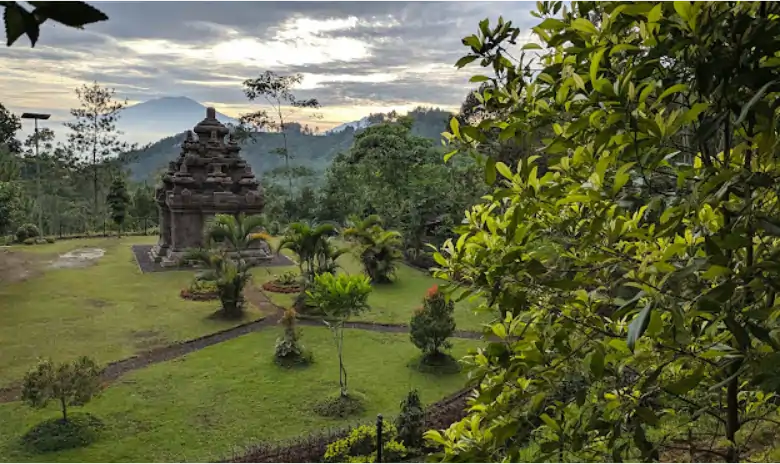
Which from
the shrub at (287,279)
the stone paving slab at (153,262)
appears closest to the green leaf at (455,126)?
the shrub at (287,279)

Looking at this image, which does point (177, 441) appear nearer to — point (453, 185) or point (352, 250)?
point (352, 250)

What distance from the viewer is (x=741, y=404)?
6.33 feet

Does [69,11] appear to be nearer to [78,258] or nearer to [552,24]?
[552,24]

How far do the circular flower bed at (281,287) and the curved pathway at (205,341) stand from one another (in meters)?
0.60

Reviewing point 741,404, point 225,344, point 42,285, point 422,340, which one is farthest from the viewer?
point 42,285

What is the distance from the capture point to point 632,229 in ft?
4.61

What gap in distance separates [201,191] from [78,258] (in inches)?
165

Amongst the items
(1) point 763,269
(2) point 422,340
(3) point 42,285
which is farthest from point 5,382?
(1) point 763,269

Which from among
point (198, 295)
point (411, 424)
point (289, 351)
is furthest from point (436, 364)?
point (198, 295)

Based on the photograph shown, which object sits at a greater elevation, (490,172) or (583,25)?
(583,25)

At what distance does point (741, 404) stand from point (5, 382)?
8268 millimetres

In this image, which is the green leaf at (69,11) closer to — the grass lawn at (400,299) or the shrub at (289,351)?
the shrub at (289,351)

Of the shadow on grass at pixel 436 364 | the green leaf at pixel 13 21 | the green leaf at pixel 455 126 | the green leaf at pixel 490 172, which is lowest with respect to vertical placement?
the shadow on grass at pixel 436 364

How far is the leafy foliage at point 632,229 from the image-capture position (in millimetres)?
1168
